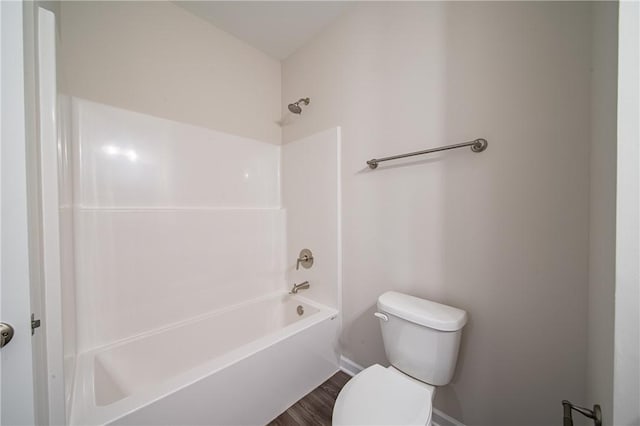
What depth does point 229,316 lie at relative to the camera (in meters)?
1.62

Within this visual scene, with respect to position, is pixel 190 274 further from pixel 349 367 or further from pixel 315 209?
pixel 349 367

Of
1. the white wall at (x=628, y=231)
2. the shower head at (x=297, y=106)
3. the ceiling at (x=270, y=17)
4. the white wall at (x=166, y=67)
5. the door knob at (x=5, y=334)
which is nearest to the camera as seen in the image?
the white wall at (x=628, y=231)

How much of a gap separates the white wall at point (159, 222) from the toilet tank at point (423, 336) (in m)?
1.19

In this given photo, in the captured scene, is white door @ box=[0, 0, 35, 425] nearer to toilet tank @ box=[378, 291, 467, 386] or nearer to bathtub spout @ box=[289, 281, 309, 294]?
toilet tank @ box=[378, 291, 467, 386]

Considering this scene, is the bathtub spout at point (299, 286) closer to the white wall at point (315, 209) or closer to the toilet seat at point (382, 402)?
the white wall at point (315, 209)

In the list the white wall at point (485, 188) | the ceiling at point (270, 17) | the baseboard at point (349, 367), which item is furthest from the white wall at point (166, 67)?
the baseboard at point (349, 367)

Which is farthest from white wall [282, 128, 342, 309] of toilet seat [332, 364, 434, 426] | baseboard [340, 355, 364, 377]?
toilet seat [332, 364, 434, 426]

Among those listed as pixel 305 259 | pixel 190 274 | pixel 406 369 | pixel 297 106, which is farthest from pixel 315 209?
pixel 406 369

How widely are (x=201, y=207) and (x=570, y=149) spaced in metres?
1.97

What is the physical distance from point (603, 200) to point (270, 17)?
204cm

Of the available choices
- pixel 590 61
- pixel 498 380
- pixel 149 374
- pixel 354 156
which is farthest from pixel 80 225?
pixel 590 61

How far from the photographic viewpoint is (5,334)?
0.47 metres

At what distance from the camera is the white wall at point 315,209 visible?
5.17ft

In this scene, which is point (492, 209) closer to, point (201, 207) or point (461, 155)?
point (461, 155)
